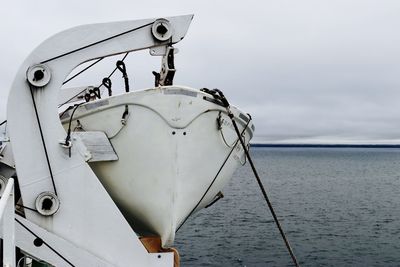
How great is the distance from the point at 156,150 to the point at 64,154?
3.61 feet

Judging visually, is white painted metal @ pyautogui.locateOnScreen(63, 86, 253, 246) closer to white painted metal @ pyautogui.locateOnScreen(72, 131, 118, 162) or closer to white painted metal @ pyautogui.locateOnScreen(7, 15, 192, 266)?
white painted metal @ pyautogui.locateOnScreen(72, 131, 118, 162)

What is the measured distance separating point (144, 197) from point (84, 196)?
0.87 metres

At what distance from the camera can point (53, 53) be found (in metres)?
5.08

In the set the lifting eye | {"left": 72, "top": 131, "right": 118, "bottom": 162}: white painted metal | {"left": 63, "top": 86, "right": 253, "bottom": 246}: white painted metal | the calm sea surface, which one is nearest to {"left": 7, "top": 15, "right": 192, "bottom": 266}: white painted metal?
the lifting eye

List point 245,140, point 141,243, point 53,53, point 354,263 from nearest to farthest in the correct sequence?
point 53,53, point 141,243, point 245,140, point 354,263

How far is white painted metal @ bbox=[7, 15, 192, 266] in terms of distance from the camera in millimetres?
5047

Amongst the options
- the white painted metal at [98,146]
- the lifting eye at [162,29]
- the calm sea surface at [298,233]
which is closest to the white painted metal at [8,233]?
the white painted metal at [98,146]

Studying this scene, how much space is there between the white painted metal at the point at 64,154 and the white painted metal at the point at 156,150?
0.60 meters

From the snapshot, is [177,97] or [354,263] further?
[354,263]

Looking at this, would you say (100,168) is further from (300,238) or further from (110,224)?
(300,238)

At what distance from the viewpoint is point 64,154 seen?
516cm

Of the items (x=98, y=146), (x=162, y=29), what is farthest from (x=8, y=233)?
(x=162, y=29)

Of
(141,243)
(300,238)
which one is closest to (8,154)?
(141,243)

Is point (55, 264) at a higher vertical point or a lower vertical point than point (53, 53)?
lower
